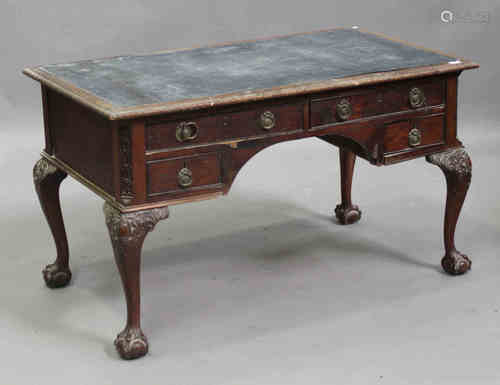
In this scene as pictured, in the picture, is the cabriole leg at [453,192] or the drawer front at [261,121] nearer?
the drawer front at [261,121]

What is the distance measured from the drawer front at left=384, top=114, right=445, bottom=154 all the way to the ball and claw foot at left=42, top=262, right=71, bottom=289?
132 cm

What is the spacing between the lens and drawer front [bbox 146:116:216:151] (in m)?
3.75

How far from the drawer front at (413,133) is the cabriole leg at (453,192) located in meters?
0.08

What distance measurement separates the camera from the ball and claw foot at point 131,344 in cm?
393

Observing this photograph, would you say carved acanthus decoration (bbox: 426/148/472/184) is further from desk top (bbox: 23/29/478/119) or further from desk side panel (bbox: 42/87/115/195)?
desk side panel (bbox: 42/87/115/195)

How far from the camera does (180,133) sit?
149 inches

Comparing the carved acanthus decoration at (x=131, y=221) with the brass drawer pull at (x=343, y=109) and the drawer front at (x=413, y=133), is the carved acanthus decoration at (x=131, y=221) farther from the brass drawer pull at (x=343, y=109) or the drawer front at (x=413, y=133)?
the drawer front at (x=413, y=133)

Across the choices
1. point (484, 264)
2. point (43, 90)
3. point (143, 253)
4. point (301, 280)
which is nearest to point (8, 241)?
point (143, 253)

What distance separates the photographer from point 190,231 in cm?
501

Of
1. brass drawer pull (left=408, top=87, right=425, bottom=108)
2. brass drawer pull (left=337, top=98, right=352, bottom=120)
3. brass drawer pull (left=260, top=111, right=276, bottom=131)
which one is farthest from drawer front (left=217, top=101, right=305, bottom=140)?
brass drawer pull (left=408, top=87, right=425, bottom=108)

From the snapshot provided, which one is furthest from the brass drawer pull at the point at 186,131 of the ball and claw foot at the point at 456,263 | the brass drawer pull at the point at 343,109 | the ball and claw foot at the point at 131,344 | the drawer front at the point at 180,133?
the ball and claw foot at the point at 456,263

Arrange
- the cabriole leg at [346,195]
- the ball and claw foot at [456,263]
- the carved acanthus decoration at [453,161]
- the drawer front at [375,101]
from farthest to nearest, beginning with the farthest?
the cabriole leg at [346,195], the ball and claw foot at [456,263], the carved acanthus decoration at [453,161], the drawer front at [375,101]

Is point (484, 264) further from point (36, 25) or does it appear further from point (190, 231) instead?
point (36, 25)

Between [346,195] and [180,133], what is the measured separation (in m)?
1.47
